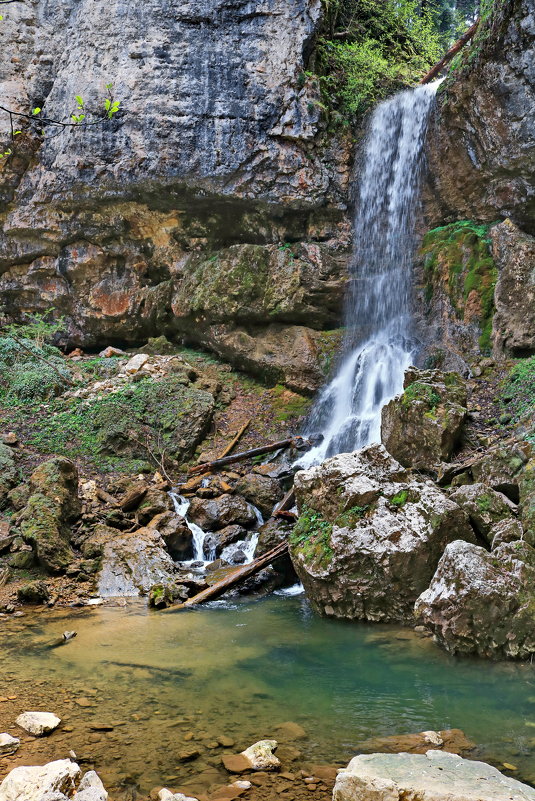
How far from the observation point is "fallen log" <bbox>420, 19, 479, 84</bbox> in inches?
486

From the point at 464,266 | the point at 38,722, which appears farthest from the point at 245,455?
the point at 38,722

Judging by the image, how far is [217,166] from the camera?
1382cm

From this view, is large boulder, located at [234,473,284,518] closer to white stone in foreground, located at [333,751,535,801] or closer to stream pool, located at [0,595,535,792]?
stream pool, located at [0,595,535,792]

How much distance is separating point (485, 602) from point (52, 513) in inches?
230

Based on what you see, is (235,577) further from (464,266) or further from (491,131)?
(491,131)

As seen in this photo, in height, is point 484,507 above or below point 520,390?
below

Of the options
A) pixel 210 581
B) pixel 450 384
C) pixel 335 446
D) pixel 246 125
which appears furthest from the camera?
pixel 246 125

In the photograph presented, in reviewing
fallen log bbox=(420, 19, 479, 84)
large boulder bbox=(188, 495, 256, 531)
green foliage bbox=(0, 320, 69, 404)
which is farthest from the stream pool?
fallen log bbox=(420, 19, 479, 84)

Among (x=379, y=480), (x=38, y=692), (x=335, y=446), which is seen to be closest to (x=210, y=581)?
(x=379, y=480)

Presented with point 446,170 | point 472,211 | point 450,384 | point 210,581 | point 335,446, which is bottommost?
point 210,581

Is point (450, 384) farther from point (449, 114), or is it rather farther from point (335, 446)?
point (449, 114)

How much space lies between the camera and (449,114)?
12.2m

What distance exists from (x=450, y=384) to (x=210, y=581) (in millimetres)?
4548

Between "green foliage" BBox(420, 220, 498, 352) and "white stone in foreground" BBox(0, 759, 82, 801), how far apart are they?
10275mm
